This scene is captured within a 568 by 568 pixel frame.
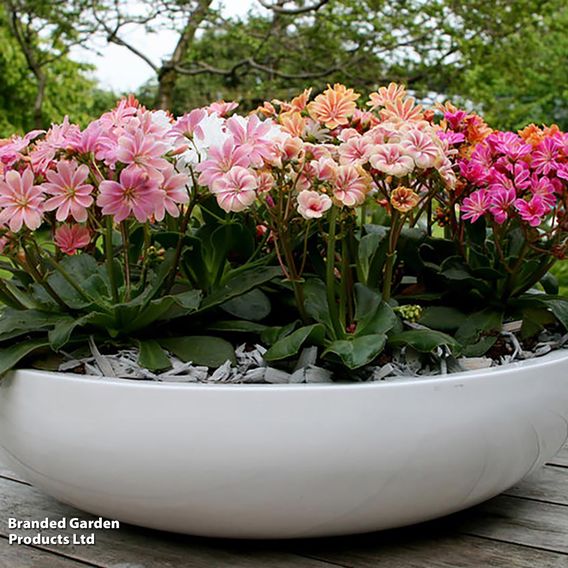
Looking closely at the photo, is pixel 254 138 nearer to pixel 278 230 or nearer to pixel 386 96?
pixel 278 230

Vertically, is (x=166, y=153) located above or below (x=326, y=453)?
above

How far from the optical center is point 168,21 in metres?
7.79

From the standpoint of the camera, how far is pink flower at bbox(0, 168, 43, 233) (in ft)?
2.63

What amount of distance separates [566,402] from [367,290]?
25 centimetres

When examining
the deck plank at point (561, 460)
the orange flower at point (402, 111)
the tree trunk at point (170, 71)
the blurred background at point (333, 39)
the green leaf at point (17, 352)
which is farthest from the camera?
the tree trunk at point (170, 71)

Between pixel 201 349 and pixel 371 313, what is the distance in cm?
19

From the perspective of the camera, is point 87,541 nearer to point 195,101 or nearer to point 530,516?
point 530,516

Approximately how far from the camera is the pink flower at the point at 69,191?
2.63 ft

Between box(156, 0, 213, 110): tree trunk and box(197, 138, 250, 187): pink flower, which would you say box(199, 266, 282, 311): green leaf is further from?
box(156, 0, 213, 110): tree trunk

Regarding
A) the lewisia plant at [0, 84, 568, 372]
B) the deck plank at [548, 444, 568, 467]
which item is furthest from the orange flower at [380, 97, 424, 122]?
the deck plank at [548, 444, 568, 467]

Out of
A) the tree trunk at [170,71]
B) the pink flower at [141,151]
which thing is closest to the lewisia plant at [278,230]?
the pink flower at [141,151]

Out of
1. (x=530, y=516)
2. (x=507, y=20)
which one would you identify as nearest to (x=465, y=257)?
(x=530, y=516)

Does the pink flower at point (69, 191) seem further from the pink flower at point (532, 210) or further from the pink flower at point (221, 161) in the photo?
the pink flower at point (532, 210)

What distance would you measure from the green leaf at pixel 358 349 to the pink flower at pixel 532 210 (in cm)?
23
